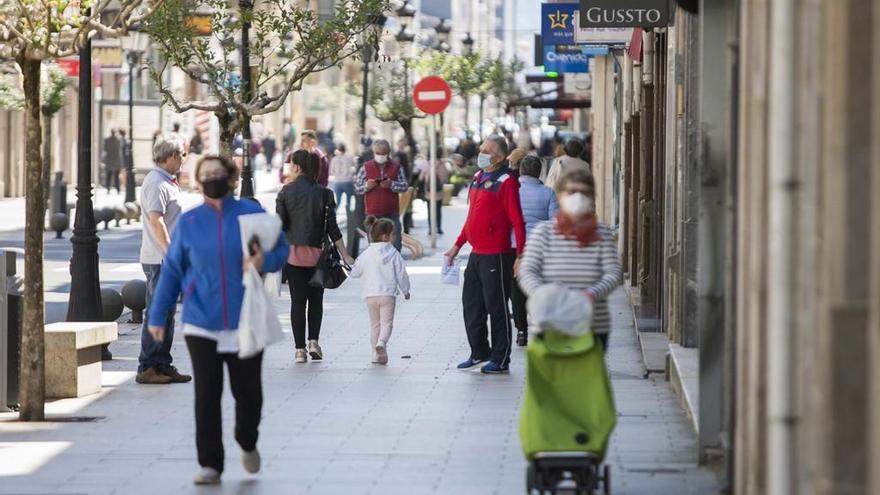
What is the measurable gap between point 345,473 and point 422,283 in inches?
600

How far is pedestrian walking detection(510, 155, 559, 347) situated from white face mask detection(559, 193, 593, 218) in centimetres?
701

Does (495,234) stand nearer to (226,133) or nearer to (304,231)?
(304,231)

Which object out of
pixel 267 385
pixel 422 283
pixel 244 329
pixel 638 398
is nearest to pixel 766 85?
pixel 244 329

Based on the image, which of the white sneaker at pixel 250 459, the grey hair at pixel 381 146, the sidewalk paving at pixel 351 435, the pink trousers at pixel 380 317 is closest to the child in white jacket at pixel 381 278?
the pink trousers at pixel 380 317

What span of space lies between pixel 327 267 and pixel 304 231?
346 millimetres

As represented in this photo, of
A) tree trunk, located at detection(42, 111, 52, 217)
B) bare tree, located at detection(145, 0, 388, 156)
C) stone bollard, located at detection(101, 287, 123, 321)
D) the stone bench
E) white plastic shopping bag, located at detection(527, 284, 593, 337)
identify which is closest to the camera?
white plastic shopping bag, located at detection(527, 284, 593, 337)

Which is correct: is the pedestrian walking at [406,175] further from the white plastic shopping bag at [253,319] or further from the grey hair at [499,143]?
the white plastic shopping bag at [253,319]

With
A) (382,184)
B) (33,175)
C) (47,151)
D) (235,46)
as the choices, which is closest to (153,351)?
(33,175)

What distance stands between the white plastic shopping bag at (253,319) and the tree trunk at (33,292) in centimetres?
299

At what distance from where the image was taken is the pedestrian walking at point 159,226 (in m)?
14.2

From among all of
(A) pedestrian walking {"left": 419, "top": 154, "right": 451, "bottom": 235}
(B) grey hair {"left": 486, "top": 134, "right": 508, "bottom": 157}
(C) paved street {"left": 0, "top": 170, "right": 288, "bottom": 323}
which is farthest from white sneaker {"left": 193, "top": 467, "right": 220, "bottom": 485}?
(A) pedestrian walking {"left": 419, "top": 154, "right": 451, "bottom": 235}

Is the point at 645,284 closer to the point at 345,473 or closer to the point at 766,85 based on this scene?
the point at 345,473

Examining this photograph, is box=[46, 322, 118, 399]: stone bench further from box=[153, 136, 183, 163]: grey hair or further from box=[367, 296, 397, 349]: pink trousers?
box=[367, 296, 397, 349]: pink trousers

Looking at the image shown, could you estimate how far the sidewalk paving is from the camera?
389 inches
